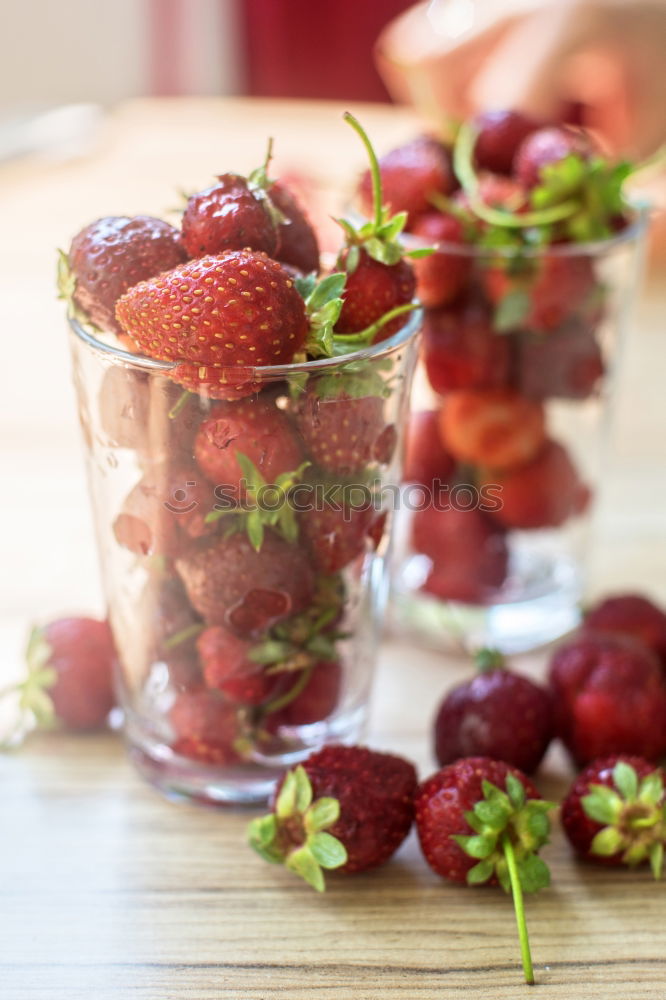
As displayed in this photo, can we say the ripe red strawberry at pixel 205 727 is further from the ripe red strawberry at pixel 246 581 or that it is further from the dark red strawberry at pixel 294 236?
the dark red strawberry at pixel 294 236

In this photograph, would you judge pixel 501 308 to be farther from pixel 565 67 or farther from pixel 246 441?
pixel 565 67

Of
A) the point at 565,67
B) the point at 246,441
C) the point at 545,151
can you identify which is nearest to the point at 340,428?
the point at 246,441

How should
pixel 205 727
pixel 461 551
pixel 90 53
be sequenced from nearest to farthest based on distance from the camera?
pixel 205 727 → pixel 461 551 → pixel 90 53

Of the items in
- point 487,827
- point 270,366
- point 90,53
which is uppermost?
point 270,366

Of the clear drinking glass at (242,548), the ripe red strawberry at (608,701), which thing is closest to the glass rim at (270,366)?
the clear drinking glass at (242,548)

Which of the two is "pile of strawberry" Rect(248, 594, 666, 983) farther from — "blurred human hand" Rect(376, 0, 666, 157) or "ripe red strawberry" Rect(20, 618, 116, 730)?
"blurred human hand" Rect(376, 0, 666, 157)

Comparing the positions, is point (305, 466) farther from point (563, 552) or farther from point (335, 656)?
point (563, 552)

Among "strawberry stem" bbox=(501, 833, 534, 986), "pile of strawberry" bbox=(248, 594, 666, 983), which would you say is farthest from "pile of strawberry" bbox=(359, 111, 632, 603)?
"strawberry stem" bbox=(501, 833, 534, 986)
